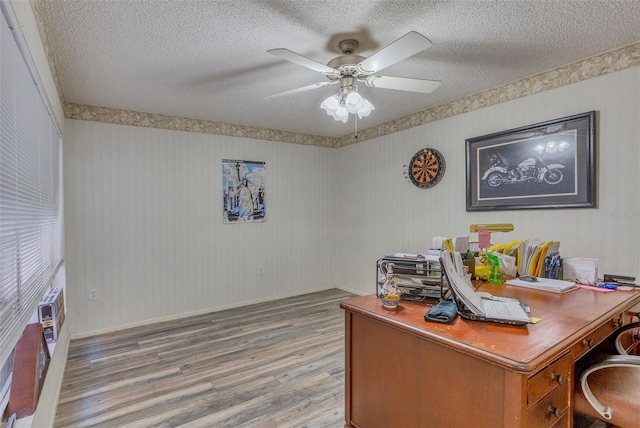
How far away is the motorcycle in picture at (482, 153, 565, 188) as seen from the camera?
8.83ft

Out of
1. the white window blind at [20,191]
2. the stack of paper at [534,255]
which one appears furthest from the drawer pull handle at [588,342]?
the white window blind at [20,191]

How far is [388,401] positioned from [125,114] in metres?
3.78

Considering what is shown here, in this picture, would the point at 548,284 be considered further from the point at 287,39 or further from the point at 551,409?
the point at 287,39

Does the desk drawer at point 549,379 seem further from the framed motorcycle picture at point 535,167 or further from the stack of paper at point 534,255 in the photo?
the framed motorcycle picture at point 535,167

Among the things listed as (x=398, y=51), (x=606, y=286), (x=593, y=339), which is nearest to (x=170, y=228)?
(x=398, y=51)

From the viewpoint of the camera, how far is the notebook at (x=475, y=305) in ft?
4.26

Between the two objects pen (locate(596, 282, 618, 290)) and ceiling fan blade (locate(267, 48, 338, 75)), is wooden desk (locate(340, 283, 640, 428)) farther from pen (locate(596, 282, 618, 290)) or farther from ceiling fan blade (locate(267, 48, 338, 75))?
ceiling fan blade (locate(267, 48, 338, 75))

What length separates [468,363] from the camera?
1.16 m

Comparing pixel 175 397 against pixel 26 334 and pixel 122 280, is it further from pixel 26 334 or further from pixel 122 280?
pixel 122 280

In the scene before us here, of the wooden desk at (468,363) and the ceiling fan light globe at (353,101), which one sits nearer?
the wooden desk at (468,363)

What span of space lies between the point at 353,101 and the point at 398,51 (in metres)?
0.41

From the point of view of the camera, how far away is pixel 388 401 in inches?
57.8

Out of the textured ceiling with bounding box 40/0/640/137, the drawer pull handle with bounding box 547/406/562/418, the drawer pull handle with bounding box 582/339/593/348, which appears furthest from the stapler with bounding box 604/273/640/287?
the textured ceiling with bounding box 40/0/640/137

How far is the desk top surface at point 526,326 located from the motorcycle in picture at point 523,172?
1.16 metres
